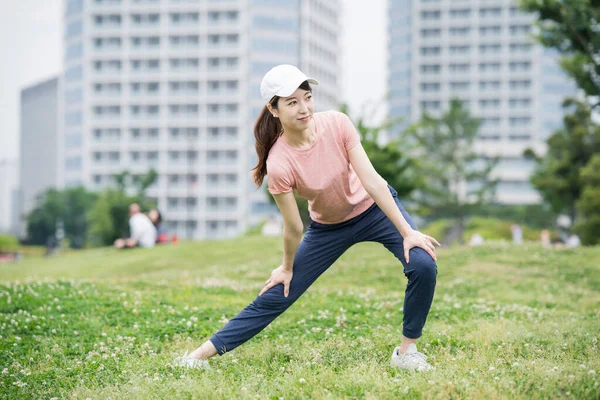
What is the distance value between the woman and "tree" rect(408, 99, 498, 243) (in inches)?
2238

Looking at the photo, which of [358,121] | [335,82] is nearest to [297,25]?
[335,82]

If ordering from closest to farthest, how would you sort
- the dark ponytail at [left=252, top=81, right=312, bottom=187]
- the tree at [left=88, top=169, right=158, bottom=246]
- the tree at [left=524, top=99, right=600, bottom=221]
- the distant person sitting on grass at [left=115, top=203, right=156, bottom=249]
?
the dark ponytail at [left=252, top=81, right=312, bottom=187], the distant person sitting on grass at [left=115, top=203, right=156, bottom=249], the tree at [left=524, top=99, right=600, bottom=221], the tree at [left=88, top=169, right=158, bottom=246]

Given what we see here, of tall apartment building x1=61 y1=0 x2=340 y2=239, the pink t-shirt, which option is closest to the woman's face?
the pink t-shirt

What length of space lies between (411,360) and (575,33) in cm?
1265

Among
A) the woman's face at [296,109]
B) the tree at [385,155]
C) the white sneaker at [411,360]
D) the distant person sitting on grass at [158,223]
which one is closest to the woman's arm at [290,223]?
the woman's face at [296,109]

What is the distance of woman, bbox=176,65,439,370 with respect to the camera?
5.63 meters

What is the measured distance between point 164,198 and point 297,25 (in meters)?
36.3

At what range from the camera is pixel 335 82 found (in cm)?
11650

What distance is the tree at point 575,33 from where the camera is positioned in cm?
1534

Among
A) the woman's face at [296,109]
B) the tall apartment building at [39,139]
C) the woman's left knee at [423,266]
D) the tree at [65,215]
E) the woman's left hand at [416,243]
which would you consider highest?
the tall apartment building at [39,139]

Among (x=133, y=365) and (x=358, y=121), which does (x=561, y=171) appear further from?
(x=133, y=365)

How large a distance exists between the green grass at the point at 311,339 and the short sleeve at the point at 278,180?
1622 mm

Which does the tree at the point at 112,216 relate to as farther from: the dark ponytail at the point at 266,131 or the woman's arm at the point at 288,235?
the dark ponytail at the point at 266,131

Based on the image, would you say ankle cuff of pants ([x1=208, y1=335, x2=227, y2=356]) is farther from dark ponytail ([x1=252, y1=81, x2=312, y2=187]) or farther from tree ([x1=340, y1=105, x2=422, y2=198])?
tree ([x1=340, y1=105, x2=422, y2=198])
